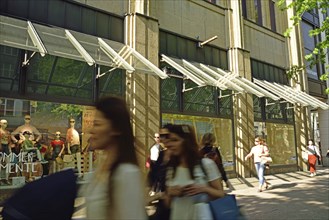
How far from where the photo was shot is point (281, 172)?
16.4 metres

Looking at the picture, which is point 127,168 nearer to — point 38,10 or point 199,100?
point 38,10

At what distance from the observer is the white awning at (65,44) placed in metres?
7.72

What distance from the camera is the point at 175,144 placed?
Result: 300 centimetres

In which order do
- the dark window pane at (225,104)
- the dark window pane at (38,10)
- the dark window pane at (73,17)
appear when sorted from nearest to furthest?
1. the dark window pane at (38,10)
2. the dark window pane at (73,17)
3. the dark window pane at (225,104)

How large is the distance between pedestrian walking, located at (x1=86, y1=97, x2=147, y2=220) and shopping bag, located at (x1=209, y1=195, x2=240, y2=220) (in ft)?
3.44

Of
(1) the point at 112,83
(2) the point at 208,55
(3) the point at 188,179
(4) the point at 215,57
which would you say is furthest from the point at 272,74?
(3) the point at 188,179

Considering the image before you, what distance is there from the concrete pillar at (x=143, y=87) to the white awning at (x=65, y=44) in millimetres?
695

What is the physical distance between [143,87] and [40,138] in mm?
3808

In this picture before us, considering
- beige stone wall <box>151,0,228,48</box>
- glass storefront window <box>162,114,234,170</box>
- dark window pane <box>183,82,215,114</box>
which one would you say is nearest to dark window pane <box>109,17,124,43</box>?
beige stone wall <box>151,0,228,48</box>

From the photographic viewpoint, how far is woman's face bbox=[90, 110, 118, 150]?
5.70 feet

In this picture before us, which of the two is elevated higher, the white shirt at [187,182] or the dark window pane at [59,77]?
the dark window pane at [59,77]

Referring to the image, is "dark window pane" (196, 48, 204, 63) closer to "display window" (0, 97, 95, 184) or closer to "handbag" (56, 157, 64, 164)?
"display window" (0, 97, 95, 184)

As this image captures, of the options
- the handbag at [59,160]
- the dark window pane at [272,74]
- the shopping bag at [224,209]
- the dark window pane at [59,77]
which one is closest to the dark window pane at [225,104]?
the dark window pane at [272,74]

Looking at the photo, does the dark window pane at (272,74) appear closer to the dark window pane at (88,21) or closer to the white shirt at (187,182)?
the dark window pane at (88,21)
